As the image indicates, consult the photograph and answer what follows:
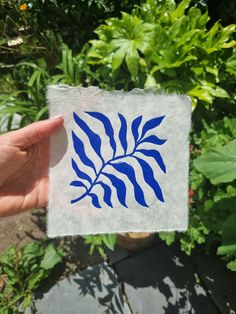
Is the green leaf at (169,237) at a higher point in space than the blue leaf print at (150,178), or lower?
lower

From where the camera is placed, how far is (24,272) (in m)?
1.81

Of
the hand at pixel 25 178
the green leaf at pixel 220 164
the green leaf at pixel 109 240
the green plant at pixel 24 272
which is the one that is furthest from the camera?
the green plant at pixel 24 272

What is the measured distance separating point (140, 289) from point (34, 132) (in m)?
1.28

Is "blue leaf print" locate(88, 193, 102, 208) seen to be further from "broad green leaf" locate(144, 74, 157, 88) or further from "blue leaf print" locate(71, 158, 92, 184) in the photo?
"broad green leaf" locate(144, 74, 157, 88)

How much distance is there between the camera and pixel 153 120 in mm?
817

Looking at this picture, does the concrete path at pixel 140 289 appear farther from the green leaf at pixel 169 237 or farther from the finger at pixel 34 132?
the finger at pixel 34 132

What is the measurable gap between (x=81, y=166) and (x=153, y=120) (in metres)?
0.22

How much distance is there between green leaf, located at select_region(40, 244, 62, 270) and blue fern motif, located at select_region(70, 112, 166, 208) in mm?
1037

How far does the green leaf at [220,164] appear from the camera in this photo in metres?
0.98

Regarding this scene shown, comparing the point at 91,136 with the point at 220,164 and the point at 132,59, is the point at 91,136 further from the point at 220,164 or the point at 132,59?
the point at 132,59

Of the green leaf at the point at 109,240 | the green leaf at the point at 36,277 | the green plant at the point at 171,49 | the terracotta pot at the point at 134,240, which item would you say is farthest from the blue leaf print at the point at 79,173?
the green leaf at the point at 36,277

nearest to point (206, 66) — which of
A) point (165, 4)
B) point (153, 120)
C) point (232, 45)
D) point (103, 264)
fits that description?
point (232, 45)

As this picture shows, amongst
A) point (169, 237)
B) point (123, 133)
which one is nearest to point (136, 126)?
point (123, 133)

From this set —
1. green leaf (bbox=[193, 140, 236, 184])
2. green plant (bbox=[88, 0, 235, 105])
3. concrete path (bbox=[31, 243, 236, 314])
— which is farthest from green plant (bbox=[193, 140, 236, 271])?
concrete path (bbox=[31, 243, 236, 314])
